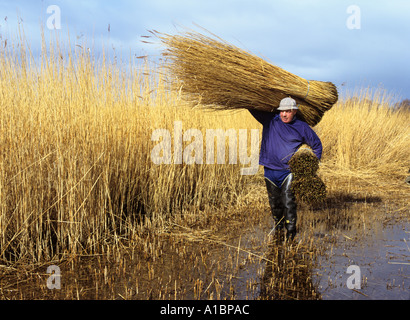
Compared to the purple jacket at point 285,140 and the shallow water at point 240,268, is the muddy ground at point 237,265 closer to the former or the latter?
the shallow water at point 240,268

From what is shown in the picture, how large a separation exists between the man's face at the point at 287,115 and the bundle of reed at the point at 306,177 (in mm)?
336

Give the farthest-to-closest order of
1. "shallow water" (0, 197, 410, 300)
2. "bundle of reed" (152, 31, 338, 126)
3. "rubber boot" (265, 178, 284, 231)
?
"rubber boot" (265, 178, 284, 231) < "bundle of reed" (152, 31, 338, 126) < "shallow water" (0, 197, 410, 300)

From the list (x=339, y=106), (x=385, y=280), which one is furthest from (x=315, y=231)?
(x=339, y=106)

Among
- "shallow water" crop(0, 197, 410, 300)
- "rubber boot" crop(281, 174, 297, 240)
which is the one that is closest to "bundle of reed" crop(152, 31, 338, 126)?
"rubber boot" crop(281, 174, 297, 240)

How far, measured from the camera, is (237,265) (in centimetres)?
295

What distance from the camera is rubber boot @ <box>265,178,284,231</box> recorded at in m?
3.85

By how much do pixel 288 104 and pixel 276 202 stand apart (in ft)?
3.44

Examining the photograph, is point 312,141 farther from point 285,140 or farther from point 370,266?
point 370,266

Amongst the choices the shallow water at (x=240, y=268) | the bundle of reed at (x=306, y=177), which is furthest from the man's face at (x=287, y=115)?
the shallow water at (x=240, y=268)

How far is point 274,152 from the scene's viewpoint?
376 cm

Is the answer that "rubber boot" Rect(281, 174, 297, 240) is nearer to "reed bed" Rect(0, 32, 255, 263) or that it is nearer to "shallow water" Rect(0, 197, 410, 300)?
"shallow water" Rect(0, 197, 410, 300)

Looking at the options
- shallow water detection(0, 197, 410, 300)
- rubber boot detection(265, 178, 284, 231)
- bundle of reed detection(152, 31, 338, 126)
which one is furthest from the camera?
rubber boot detection(265, 178, 284, 231)

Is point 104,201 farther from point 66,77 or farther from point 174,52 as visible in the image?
point 174,52

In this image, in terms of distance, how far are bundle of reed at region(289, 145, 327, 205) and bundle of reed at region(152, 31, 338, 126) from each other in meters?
0.57
